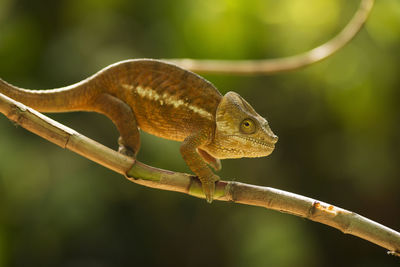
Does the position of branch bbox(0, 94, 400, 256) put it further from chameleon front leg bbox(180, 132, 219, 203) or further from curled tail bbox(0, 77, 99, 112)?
curled tail bbox(0, 77, 99, 112)

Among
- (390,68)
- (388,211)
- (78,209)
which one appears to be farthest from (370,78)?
(78,209)

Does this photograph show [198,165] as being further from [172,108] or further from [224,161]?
[224,161]

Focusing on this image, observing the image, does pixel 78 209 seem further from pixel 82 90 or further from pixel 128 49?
pixel 82 90

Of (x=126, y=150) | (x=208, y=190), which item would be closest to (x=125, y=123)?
(x=126, y=150)

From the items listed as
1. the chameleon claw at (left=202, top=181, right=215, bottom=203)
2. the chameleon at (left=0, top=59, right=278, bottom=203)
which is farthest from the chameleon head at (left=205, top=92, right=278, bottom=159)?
the chameleon claw at (left=202, top=181, right=215, bottom=203)

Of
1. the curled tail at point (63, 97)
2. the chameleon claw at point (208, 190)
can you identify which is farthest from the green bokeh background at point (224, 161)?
the chameleon claw at point (208, 190)

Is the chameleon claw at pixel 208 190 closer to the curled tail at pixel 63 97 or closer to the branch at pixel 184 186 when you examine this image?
the branch at pixel 184 186
